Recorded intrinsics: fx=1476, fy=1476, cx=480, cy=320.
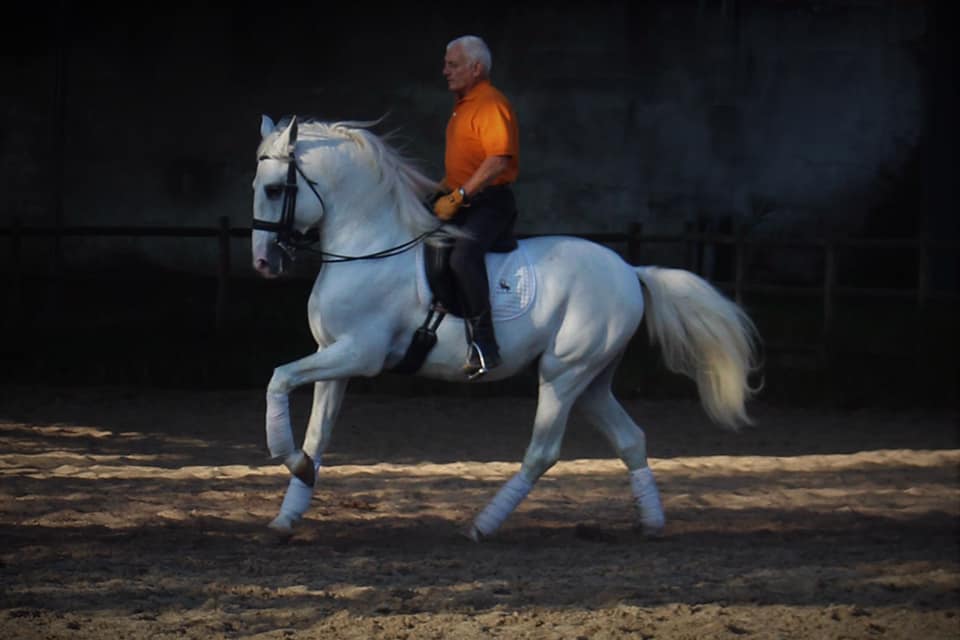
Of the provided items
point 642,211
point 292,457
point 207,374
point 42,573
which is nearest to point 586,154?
point 642,211

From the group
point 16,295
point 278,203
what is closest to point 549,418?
point 278,203

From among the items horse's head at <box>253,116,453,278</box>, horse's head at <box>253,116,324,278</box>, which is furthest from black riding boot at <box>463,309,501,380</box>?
Answer: horse's head at <box>253,116,324,278</box>

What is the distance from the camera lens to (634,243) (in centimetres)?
1295

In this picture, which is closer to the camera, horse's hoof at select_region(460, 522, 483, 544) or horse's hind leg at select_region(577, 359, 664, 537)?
horse's hoof at select_region(460, 522, 483, 544)

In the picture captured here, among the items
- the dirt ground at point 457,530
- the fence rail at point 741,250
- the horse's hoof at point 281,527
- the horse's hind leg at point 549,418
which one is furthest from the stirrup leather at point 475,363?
the fence rail at point 741,250

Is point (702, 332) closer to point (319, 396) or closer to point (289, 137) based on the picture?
point (319, 396)

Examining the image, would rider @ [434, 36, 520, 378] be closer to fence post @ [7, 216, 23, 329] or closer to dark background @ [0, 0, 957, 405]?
fence post @ [7, 216, 23, 329]

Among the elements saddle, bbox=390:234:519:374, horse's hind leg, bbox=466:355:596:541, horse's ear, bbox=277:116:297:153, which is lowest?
horse's hind leg, bbox=466:355:596:541

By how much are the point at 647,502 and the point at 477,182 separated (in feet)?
5.88

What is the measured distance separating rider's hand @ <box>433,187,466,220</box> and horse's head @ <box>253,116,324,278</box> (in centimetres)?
60

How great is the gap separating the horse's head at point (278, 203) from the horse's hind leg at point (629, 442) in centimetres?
168

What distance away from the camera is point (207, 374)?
12.2 meters

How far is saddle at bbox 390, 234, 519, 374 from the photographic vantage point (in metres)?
6.81

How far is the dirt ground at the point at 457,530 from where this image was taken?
5.50 m
